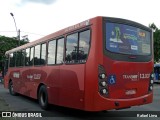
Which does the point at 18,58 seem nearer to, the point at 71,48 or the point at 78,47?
the point at 71,48

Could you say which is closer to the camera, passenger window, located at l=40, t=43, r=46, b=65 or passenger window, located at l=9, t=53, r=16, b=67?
passenger window, located at l=40, t=43, r=46, b=65

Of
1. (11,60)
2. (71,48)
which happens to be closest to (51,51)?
(71,48)

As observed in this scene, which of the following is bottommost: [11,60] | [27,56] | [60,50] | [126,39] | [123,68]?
[123,68]

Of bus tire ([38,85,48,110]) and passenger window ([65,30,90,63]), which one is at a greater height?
passenger window ([65,30,90,63])

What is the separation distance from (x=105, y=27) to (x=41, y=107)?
16.6 feet

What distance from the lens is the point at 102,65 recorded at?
8695 millimetres

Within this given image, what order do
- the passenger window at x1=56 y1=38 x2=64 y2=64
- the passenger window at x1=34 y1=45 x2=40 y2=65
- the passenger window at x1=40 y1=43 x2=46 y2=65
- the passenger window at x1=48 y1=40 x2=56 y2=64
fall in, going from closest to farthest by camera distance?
the passenger window at x1=56 y1=38 x2=64 y2=64, the passenger window at x1=48 y1=40 x2=56 y2=64, the passenger window at x1=40 y1=43 x2=46 y2=65, the passenger window at x1=34 y1=45 x2=40 y2=65

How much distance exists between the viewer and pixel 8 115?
10445mm

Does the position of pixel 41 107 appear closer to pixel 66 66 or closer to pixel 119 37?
pixel 66 66

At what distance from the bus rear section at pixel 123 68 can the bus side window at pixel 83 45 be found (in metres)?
0.52

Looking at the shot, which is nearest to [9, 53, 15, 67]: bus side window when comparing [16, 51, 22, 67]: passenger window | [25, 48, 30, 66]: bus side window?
[16, 51, 22, 67]: passenger window

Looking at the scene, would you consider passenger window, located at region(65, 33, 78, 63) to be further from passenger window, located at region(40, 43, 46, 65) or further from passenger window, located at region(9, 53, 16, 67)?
passenger window, located at region(9, 53, 16, 67)

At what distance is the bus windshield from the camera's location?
9.02m

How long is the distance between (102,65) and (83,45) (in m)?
0.99
